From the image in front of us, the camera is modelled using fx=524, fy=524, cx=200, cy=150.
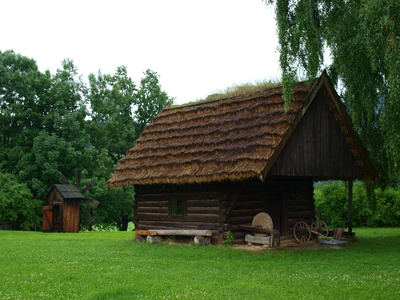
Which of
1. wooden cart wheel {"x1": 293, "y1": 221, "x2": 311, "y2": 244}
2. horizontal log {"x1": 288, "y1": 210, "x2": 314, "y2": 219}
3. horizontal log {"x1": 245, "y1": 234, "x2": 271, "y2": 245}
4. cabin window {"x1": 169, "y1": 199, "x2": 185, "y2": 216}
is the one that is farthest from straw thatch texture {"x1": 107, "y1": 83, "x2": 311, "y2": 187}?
horizontal log {"x1": 288, "y1": 210, "x2": 314, "y2": 219}

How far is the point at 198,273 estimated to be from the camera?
13.5 metres

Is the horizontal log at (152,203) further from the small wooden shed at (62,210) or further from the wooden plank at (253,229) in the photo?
the small wooden shed at (62,210)

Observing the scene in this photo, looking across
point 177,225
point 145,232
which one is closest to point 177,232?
point 177,225

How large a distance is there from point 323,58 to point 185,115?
7824 millimetres

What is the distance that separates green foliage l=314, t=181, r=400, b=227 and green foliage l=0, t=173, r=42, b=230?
19.4 meters

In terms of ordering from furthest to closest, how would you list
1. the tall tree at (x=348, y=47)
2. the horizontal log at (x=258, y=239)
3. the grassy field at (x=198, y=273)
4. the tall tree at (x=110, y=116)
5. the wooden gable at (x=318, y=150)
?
the tall tree at (x=110, y=116) < the wooden gable at (x=318, y=150) < the horizontal log at (x=258, y=239) < the tall tree at (x=348, y=47) < the grassy field at (x=198, y=273)

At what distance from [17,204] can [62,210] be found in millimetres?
3378

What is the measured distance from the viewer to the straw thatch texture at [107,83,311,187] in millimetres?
18359

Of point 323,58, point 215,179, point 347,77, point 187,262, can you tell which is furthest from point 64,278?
point 323,58

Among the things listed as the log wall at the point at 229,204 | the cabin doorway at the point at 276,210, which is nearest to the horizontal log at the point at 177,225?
the log wall at the point at 229,204

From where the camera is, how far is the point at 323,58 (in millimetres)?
18438

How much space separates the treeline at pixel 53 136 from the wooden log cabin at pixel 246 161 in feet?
49.4

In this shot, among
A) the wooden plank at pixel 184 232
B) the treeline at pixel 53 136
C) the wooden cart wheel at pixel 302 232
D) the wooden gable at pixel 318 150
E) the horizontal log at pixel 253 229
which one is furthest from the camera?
the treeline at pixel 53 136

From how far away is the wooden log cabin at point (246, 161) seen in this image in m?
18.7
